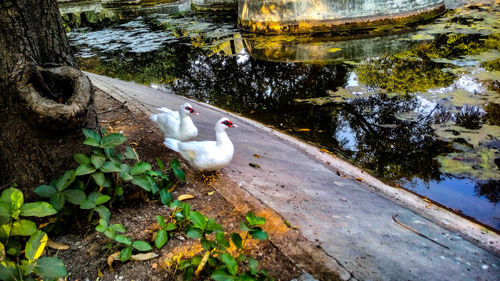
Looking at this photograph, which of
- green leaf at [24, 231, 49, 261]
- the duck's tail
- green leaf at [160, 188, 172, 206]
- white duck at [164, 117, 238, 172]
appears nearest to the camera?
green leaf at [24, 231, 49, 261]

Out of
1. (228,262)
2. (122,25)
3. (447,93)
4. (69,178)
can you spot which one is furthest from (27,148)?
(122,25)

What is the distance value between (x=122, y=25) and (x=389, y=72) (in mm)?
16087

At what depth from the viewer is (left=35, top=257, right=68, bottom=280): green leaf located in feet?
4.82

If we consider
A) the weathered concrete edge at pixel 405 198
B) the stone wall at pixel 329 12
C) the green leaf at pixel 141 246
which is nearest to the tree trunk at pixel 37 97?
the green leaf at pixel 141 246

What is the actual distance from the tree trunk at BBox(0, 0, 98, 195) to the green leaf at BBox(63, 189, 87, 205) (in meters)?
0.28

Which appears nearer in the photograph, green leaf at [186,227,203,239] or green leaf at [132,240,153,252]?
green leaf at [186,227,203,239]

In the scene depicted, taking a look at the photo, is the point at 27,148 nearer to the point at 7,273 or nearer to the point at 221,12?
the point at 7,273

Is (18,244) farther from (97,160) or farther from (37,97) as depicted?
(37,97)

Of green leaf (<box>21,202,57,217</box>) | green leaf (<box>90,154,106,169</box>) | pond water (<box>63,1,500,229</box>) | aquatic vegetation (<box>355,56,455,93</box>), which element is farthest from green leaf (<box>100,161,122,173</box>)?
aquatic vegetation (<box>355,56,455,93</box>)

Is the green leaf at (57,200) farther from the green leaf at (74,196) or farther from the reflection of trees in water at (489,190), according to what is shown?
the reflection of trees in water at (489,190)

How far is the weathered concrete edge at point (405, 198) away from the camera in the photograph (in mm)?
2878

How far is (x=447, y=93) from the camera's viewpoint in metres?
6.21

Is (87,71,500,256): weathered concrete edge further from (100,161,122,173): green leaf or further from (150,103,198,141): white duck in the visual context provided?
(100,161,122,173): green leaf

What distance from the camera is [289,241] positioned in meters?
2.09
